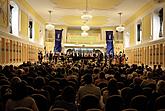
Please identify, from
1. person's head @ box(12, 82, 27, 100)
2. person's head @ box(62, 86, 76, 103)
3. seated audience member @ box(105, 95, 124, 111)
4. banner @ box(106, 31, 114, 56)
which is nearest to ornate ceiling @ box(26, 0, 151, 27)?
banner @ box(106, 31, 114, 56)

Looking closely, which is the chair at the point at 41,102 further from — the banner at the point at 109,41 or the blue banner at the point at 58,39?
the banner at the point at 109,41

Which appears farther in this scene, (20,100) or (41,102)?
(41,102)

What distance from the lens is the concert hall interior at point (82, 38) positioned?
55.7 ft

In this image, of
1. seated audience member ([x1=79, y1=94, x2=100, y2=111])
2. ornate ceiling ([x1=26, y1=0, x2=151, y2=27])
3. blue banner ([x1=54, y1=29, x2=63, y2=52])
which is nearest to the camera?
seated audience member ([x1=79, y1=94, x2=100, y2=111])

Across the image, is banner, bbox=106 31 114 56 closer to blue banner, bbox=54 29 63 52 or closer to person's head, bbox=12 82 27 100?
blue banner, bbox=54 29 63 52

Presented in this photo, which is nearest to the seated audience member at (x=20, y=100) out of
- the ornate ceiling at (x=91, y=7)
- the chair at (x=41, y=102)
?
the chair at (x=41, y=102)

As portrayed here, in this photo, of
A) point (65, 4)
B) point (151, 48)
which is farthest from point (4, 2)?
point (151, 48)

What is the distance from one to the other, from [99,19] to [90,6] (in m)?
8.40

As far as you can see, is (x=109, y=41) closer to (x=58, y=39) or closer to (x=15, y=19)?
(x=58, y=39)

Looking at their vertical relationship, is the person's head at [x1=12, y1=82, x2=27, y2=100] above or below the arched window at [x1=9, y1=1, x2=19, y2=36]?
below

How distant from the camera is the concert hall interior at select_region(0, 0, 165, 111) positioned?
55.7ft

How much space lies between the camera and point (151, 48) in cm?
2267

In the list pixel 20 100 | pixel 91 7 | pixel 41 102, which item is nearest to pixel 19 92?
pixel 20 100

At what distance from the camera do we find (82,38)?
4022 cm
